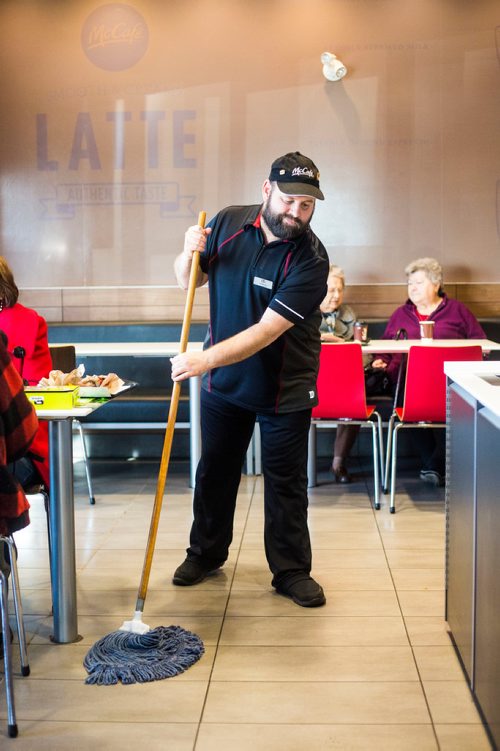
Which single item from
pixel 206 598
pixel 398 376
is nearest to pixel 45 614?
pixel 206 598

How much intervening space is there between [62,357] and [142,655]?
204 centimetres

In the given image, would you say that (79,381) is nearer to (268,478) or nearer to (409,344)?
(268,478)

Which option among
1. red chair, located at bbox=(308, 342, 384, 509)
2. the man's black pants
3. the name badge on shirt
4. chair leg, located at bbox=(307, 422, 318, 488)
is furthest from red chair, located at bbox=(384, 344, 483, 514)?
the name badge on shirt

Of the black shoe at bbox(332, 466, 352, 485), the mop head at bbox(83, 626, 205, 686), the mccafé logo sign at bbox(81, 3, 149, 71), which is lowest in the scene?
the black shoe at bbox(332, 466, 352, 485)

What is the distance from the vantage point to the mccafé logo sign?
6414 mm

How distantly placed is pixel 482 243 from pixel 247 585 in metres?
3.75

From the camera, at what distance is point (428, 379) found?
4812 millimetres

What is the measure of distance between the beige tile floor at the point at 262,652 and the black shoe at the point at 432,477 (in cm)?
77

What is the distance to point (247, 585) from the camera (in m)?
3.54

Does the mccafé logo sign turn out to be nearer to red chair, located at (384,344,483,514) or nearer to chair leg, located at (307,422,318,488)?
chair leg, located at (307,422,318,488)

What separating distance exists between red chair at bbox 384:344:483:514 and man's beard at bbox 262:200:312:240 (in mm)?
1802

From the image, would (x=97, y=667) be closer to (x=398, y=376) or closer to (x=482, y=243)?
(x=398, y=376)

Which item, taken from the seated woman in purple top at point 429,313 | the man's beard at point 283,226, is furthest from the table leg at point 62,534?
the seated woman in purple top at point 429,313

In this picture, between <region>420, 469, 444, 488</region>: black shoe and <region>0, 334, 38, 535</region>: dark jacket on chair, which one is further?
<region>420, 469, 444, 488</region>: black shoe
